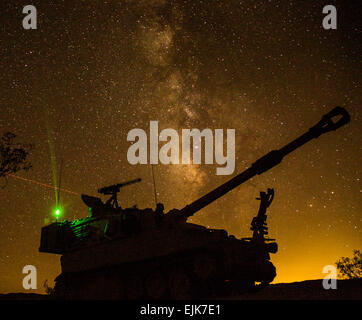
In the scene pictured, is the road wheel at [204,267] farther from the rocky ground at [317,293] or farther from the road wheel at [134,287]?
the road wheel at [134,287]

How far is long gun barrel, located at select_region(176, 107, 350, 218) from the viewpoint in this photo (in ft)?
34.4

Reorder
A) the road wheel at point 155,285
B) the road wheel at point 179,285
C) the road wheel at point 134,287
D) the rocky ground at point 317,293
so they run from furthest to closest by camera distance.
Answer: the road wheel at point 134,287 < the road wheel at point 155,285 < the road wheel at point 179,285 < the rocky ground at point 317,293

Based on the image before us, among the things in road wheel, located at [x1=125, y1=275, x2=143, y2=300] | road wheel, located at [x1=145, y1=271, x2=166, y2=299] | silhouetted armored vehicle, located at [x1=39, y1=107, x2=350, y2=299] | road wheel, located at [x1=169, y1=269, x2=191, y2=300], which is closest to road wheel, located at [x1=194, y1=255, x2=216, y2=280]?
silhouetted armored vehicle, located at [x1=39, y1=107, x2=350, y2=299]

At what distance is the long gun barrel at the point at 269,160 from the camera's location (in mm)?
10474

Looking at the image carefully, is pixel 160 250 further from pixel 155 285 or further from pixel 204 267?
pixel 204 267

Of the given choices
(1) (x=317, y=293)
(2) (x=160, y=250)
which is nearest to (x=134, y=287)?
(2) (x=160, y=250)

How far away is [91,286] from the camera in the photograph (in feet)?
48.5

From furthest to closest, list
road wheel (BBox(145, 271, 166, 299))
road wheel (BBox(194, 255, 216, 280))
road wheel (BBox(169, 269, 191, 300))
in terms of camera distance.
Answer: road wheel (BBox(145, 271, 166, 299)), road wheel (BBox(169, 269, 191, 300)), road wheel (BBox(194, 255, 216, 280))

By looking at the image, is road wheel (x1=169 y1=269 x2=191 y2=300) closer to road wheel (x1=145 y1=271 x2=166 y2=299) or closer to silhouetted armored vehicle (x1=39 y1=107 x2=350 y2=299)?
silhouetted armored vehicle (x1=39 y1=107 x2=350 y2=299)

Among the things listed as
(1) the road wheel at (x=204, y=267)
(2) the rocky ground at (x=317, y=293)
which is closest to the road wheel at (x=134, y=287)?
(1) the road wheel at (x=204, y=267)

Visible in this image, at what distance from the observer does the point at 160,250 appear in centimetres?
1230

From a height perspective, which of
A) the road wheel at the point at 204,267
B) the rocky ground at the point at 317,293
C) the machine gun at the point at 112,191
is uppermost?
the machine gun at the point at 112,191

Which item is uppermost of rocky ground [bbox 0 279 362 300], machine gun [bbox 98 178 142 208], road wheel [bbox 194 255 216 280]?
machine gun [bbox 98 178 142 208]

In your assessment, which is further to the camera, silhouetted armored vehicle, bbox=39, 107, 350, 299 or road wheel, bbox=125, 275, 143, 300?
road wheel, bbox=125, 275, 143, 300
